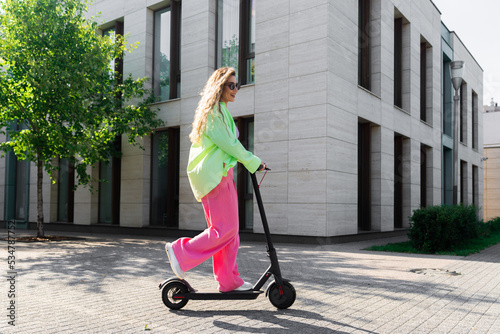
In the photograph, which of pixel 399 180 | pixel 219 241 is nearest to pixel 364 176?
pixel 399 180

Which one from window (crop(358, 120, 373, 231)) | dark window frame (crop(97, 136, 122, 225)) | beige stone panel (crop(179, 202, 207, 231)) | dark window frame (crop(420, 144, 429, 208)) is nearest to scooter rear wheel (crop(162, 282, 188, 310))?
beige stone panel (crop(179, 202, 207, 231))

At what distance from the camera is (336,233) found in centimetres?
1123

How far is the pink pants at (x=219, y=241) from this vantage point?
418 cm

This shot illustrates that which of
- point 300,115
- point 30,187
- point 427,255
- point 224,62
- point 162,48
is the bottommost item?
point 427,255

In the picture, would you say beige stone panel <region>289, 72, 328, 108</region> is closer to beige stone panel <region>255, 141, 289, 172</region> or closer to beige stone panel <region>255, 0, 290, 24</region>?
beige stone panel <region>255, 141, 289, 172</region>

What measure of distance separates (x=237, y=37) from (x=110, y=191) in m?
7.28

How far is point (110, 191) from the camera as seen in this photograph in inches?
650

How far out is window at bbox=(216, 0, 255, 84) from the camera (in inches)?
515

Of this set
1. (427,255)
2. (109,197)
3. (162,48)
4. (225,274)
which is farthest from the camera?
(109,197)

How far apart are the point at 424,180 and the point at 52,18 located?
591 inches

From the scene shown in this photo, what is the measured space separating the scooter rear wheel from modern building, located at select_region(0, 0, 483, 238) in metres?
7.00

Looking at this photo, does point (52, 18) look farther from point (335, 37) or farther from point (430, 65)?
point (430, 65)

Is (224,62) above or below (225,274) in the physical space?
above

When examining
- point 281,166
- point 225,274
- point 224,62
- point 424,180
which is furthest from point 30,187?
point 225,274
